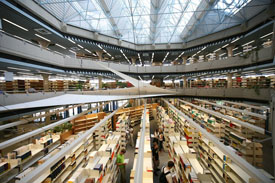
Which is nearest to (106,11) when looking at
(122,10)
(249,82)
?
(122,10)

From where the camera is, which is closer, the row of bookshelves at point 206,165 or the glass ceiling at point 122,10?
the row of bookshelves at point 206,165

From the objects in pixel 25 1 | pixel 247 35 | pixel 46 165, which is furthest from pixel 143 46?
pixel 46 165

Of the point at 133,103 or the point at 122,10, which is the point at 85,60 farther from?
the point at 133,103

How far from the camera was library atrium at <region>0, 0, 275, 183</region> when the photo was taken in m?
2.49

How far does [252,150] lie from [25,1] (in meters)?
11.7

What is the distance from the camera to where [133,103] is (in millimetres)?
14461

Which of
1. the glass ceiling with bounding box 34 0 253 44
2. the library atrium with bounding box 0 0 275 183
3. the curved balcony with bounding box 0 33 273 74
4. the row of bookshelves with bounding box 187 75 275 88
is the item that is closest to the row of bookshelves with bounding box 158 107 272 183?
the library atrium with bounding box 0 0 275 183

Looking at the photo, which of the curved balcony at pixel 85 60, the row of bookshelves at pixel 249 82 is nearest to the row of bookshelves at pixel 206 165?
the curved balcony at pixel 85 60

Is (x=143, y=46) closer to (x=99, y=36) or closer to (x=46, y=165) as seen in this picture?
(x=99, y=36)

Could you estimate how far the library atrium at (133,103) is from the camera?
2.49m

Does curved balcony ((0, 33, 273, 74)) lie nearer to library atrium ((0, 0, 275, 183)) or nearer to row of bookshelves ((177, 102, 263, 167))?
library atrium ((0, 0, 275, 183))

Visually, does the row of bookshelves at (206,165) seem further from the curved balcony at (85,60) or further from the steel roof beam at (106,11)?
the steel roof beam at (106,11)

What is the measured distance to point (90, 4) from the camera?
9.01m

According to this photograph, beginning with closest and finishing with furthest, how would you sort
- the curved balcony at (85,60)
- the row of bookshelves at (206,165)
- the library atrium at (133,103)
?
the library atrium at (133,103) < the row of bookshelves at (206,165) < the curved balcony at (85,60)
